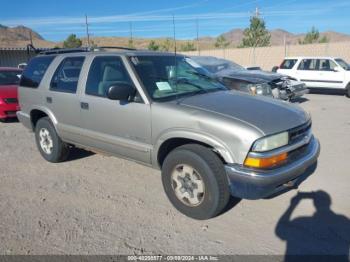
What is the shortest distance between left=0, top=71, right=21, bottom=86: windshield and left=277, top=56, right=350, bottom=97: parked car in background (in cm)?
1126

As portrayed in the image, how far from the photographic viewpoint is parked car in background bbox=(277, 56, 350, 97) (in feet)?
45.6

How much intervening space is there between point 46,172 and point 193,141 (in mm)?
2879

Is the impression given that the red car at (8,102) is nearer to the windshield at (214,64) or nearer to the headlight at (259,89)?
the windshield at (214,64)

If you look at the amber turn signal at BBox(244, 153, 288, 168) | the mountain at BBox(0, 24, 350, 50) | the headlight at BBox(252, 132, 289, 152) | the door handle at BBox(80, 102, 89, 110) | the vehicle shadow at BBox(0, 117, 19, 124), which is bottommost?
the vehicle shadow at BBox(0, 117, 19, 124)

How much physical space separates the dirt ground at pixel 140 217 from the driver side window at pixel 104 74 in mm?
1381

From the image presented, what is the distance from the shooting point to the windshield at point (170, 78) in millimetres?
4242

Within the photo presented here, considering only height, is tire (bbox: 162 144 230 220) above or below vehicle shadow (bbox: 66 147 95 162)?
above

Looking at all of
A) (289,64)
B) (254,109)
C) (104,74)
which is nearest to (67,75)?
(104,74)

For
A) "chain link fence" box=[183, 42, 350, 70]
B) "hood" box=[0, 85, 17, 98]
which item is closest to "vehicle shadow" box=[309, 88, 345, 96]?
"chain link fence" box=[183, 42, 350, 70]

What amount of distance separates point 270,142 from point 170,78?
1.72 m

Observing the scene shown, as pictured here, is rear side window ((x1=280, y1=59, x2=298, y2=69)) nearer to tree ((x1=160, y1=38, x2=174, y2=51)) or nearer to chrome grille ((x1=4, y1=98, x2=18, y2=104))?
tree ((x1=160, y1=38, x2=174, y2=51))

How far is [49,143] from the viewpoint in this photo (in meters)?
5.84

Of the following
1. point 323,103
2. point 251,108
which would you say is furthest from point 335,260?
point 323,103

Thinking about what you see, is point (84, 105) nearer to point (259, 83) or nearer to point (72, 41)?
point (259, 83)
